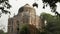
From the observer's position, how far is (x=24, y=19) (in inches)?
1491

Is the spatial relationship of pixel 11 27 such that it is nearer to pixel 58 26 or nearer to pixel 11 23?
pixel 11 23

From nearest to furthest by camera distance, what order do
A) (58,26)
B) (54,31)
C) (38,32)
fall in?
(54,31) < (58,26) < (38,32)

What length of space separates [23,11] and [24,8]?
90 cm

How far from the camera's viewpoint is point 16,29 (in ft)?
124

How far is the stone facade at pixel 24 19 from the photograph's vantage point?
37.8 metres

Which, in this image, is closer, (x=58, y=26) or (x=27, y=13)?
(x=58, y=26)

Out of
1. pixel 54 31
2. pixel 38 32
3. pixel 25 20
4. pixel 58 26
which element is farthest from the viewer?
pixel 25 20

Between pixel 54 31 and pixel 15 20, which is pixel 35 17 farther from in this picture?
pixel 54 31

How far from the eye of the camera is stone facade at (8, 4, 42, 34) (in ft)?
124

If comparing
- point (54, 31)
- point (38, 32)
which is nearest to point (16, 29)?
point (38, 32)

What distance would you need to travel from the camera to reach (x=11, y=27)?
3966 centimetres

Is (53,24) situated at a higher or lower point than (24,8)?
lower

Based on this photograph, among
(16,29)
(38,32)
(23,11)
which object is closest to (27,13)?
(23,11)

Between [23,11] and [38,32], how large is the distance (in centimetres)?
809
